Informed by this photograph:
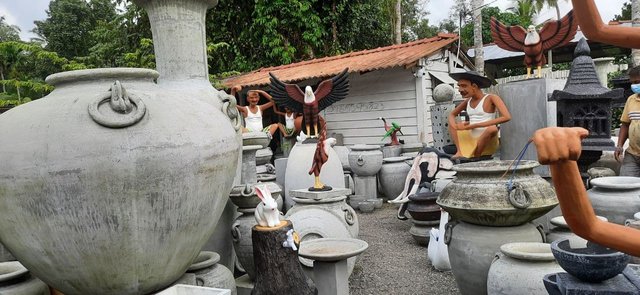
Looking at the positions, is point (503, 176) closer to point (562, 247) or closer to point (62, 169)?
point (562, 247)

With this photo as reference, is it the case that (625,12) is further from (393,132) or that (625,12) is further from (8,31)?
(8,31)

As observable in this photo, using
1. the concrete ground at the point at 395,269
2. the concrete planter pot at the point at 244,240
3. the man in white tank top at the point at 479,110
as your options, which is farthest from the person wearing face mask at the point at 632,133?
the concrete planter pot at the point at 244,240

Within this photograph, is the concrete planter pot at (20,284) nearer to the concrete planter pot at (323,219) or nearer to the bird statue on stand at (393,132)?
the concrete planter pot at (323,219)

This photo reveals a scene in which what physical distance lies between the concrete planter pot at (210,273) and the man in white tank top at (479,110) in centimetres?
311

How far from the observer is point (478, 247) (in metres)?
3.05

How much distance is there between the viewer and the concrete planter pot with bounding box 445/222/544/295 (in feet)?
9.92

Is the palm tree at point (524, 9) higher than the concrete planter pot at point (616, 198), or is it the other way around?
the palm tree at point (524, 9)

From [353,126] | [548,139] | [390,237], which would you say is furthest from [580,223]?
[353,126]

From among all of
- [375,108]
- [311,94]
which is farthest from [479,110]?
[375,108]

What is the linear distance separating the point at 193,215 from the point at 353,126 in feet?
23.6

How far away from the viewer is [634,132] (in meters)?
4.59

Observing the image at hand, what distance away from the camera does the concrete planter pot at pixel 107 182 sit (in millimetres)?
2078

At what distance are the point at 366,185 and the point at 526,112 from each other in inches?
120

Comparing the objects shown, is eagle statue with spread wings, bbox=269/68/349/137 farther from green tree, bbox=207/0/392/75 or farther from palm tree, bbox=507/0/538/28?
palm tree, bbox=507/0/538/28
